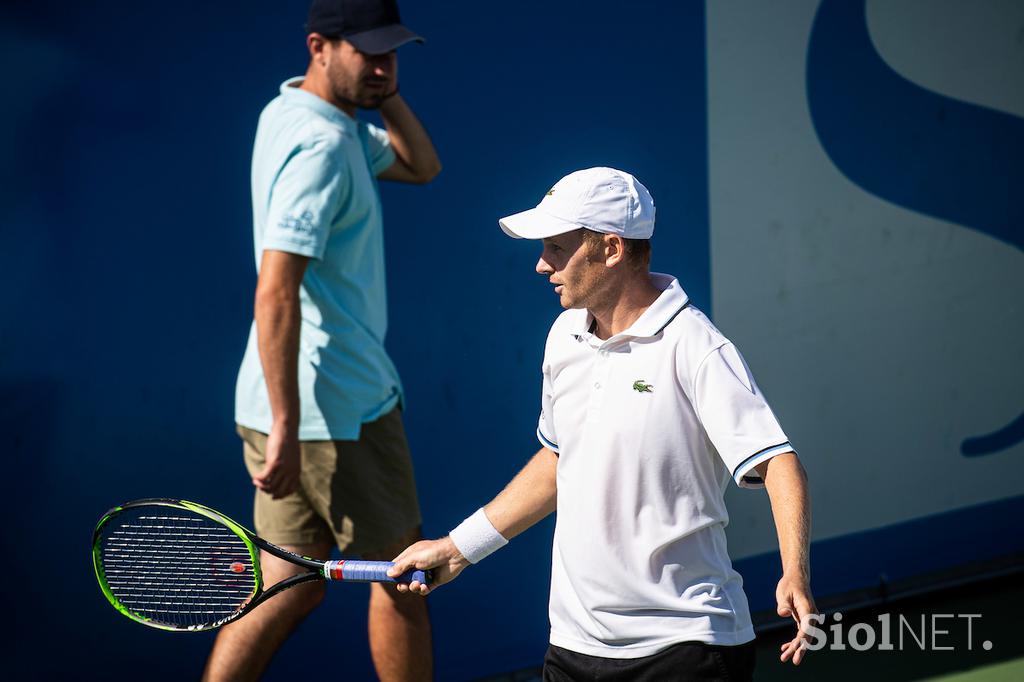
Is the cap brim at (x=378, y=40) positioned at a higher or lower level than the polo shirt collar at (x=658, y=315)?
higher

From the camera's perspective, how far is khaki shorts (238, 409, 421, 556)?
144 inches

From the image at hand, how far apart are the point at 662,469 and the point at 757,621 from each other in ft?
8.08

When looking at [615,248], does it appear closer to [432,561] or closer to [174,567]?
[432,561]

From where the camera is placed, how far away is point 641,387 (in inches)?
107

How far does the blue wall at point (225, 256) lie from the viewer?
3758 millimetres

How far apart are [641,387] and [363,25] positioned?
1.46 meters

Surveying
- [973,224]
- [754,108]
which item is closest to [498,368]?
[754,108]

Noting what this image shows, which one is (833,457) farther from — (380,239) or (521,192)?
(380,239)

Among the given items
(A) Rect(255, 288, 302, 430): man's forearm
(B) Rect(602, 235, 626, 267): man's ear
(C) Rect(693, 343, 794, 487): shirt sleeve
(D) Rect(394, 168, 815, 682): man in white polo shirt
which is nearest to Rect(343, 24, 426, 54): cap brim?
(A) Rect(255, 288, 302, 430): man's forearm

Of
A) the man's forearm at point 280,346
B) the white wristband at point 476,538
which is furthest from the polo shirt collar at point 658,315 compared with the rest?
the man's forearm at point 280,346

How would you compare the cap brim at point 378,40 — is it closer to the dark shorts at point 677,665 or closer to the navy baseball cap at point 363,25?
the navy baseball cap at point 363,25

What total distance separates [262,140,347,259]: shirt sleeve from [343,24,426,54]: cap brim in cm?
28

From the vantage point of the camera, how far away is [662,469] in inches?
106

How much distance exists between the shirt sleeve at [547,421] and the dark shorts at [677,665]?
1.46 ft
